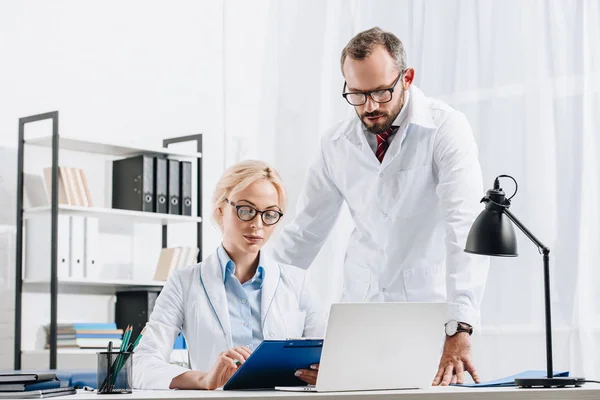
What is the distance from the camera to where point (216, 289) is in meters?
2.11

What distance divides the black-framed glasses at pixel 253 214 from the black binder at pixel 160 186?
2.01 m

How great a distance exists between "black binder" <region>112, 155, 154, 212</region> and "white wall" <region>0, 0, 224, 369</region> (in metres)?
0.15

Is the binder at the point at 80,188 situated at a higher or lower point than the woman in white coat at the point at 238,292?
higher

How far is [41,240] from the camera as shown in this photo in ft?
12.3

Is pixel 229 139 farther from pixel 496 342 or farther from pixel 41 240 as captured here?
pixel 496 342

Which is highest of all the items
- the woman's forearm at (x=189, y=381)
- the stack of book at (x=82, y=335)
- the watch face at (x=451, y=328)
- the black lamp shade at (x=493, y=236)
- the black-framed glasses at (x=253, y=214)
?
the black-framed glasses at (x=253, y=214)

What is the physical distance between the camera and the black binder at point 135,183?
4.07 meters

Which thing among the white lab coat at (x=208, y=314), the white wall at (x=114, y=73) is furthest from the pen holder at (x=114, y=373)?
the white wall at (x=114, y=73)

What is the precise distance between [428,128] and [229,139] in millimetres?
2182

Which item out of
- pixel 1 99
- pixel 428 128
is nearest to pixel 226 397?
pixel 428 128

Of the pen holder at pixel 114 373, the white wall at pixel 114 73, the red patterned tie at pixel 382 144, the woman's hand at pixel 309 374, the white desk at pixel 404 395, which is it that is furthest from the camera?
the white wall at pixel 114 73

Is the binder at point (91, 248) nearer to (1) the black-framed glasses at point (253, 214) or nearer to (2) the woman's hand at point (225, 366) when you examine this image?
(1) the black-framed glasses at point (253, 214)

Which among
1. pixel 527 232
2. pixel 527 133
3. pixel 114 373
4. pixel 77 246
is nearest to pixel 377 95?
pixel 527 232

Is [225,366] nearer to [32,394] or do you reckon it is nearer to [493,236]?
[32,394]
